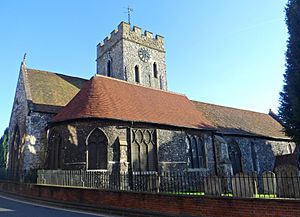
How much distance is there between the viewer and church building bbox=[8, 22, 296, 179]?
16.5m

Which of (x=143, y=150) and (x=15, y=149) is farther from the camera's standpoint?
(x=15, y=149)

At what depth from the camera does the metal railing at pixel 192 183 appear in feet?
27.6

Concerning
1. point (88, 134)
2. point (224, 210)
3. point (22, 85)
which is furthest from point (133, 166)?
point (22, 85)

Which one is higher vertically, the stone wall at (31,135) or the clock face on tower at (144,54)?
the clock face on tower at (144,54)

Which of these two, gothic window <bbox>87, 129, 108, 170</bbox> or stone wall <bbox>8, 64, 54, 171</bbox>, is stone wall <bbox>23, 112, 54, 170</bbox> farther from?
gothic window <bbox>87, 129, 108, 170</bbox>

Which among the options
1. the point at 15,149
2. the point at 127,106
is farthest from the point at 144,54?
the point at 15,149

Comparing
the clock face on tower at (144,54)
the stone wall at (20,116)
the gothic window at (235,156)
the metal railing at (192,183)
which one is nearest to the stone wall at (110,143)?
the metal railing at (192,183)

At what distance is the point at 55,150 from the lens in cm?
1734

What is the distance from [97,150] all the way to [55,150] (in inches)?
120

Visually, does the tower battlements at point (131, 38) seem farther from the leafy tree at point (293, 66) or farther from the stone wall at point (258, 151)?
the leafy tree at point (293, 66)

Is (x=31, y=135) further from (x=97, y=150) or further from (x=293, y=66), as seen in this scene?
(x=293, y=66)

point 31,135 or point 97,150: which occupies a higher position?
point 31,135

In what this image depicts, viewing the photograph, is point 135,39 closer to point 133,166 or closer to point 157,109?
point 157,109

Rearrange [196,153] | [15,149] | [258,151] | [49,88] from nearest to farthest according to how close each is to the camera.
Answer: [196,153] → [15,149] → [49,88] → [258,151]
